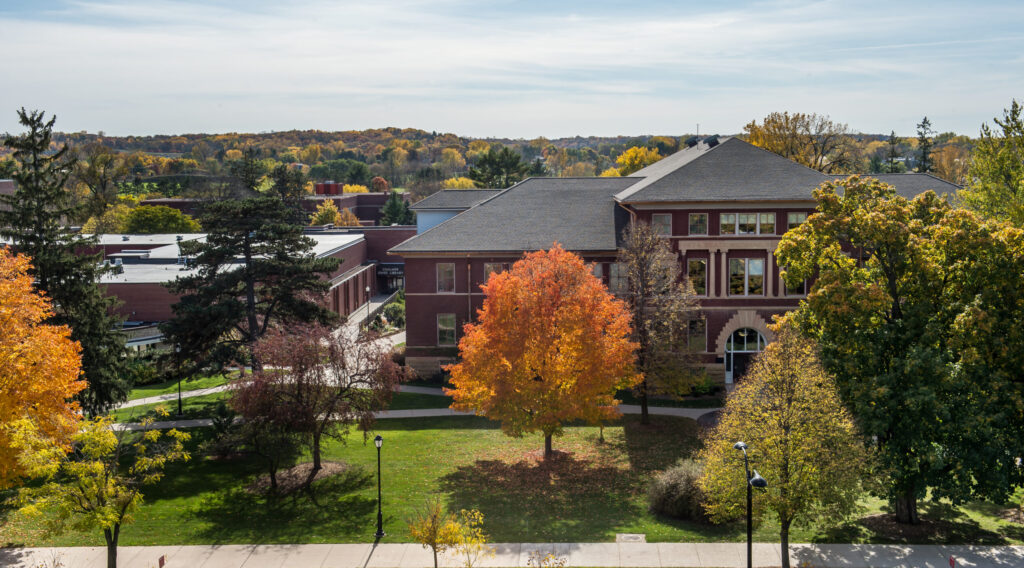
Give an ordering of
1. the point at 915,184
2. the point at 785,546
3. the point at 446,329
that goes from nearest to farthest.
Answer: the point at 785,546 → the point at 446,329 → the point at 915,184

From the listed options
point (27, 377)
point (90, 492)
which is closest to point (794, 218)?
point (90, 492)

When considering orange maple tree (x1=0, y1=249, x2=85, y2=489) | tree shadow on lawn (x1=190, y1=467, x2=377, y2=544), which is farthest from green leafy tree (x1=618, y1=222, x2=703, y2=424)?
orange maple tree (x1=0, y1=249, x2=85, y2=489)

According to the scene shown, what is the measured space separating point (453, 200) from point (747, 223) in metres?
25.4

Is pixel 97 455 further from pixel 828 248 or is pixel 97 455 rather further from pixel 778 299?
pixel 778 299

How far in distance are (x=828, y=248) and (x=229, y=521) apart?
23141 mm

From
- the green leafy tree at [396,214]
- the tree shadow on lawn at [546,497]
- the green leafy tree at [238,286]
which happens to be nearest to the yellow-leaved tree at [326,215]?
the green leafy tree at [396,214]

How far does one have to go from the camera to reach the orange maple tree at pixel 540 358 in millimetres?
31969

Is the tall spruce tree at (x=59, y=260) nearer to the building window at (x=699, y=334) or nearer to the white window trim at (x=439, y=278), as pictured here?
the white window trim at (x=439, y=278)

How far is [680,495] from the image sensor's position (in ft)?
89.4

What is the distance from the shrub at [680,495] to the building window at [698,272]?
744 inches

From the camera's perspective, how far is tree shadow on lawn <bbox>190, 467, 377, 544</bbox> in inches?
1057

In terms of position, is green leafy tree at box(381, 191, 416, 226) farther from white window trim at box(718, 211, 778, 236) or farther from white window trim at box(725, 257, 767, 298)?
white window trim at box(725, 257, 767, 298)

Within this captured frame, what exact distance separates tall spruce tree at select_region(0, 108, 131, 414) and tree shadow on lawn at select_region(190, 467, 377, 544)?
9693 mm

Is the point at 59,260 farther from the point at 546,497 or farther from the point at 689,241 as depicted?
the point at 689,241
